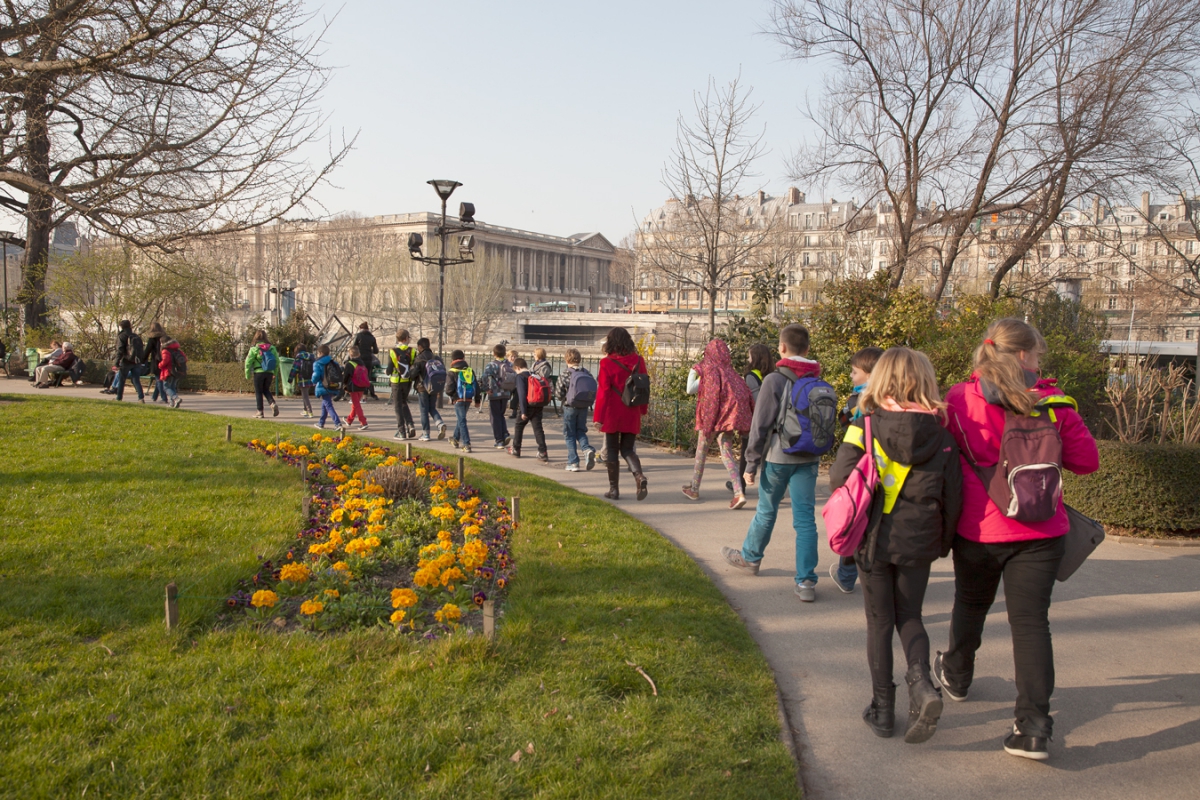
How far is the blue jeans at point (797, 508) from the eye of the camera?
525cm

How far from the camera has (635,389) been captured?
7805 millimetres

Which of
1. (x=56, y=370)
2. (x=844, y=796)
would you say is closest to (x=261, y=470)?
(x=844, y=796)

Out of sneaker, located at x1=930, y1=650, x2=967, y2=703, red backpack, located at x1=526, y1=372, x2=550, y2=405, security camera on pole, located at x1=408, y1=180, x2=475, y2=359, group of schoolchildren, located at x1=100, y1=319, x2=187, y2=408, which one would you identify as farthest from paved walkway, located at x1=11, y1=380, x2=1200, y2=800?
group of schoolchildren, located at x1=100, y1=319, x2=187, y2=408

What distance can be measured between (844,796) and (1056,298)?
16.0 m

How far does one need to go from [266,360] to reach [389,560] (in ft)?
32.8

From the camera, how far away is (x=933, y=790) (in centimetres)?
309

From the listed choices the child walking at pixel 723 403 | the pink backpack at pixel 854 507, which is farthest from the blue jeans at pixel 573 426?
the pink backpack at pixel 854 507

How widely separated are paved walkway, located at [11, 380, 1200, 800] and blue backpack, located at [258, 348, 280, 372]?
9.86m

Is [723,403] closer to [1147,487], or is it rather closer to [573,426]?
[573,426]

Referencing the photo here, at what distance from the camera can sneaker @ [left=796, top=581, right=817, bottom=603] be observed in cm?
525

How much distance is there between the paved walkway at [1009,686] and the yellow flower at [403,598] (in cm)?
200

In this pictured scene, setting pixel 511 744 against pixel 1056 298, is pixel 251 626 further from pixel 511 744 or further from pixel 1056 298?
pixel 1056 298

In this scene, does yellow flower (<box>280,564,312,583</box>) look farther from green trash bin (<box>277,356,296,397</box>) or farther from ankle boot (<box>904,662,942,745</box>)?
green trash bin (<box>277,356,296,397</box>)

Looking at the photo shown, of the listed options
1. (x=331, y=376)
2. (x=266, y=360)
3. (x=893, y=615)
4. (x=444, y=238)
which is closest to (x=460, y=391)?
(x=331, y=376)
